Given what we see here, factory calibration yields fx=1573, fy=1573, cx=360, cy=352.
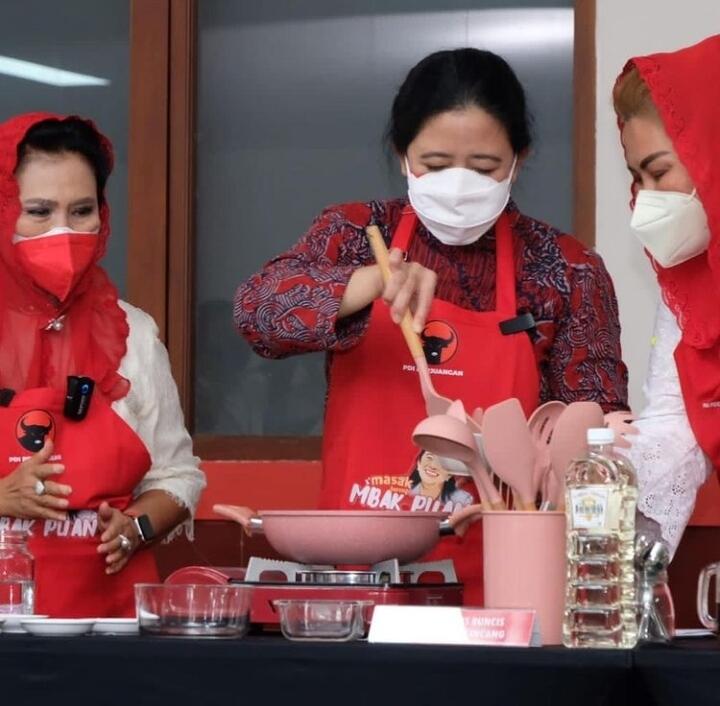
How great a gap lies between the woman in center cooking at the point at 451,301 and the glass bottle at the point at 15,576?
1.65 feet

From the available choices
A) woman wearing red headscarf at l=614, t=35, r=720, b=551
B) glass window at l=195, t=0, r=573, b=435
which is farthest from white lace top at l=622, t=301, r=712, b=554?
glass window at l=195, t=0, r=573, b=435

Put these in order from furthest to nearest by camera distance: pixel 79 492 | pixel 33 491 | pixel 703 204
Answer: pixel 79 492 → pixel 33 491 → pixel 703 204

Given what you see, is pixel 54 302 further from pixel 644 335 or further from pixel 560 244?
pixel 644 335

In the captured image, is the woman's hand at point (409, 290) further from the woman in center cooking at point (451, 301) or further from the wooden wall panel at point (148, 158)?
the wooden wall panel at point (148, 158)

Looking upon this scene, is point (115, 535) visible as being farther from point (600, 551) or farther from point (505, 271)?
point (600, 551)

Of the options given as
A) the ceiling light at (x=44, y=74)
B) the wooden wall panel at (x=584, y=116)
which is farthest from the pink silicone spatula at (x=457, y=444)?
the ceiling light at (x=44, y=74)

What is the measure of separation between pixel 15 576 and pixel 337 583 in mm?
461

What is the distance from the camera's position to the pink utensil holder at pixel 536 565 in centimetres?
156

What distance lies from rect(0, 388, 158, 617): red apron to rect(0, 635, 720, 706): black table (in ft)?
2.74

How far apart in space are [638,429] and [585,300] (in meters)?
0.36

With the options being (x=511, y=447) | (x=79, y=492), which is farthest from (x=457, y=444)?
(x=79, y=492)

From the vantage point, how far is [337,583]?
1.63 metres

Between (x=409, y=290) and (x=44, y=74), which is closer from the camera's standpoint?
(x=409, y=290)

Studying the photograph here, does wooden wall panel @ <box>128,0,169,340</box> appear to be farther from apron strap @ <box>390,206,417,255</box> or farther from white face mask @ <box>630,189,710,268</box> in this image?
white face mask @ <box>630,189,710,268</box>
